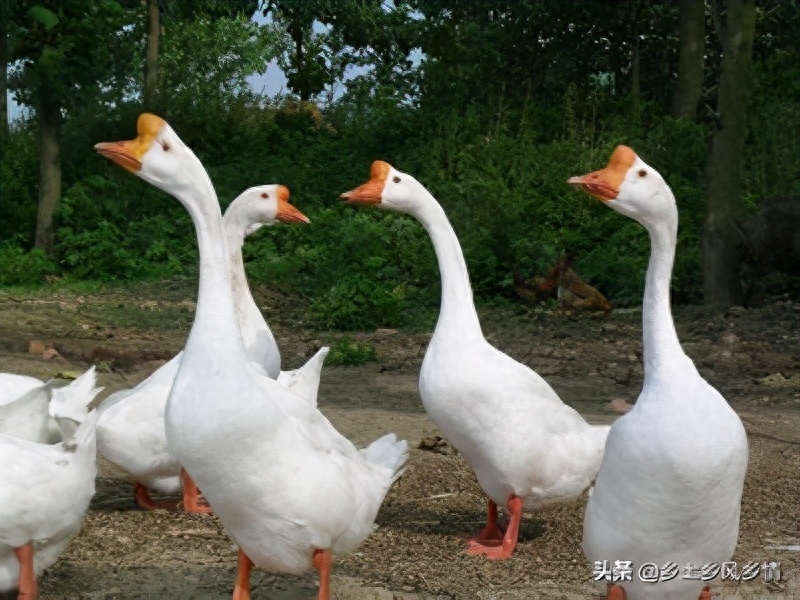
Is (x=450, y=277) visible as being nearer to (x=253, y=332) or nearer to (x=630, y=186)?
(x=253, y=332)

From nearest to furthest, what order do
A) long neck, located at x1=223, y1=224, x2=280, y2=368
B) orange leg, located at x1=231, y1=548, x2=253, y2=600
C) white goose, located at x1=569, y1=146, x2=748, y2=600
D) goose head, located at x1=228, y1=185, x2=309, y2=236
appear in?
white goose, located at x1=569, y1=146, x2=748, y2=600 < orange leg, located at x1=231, y1=548, x2=253, y2=600 < long neck, located at x1=223, y1=224, x2=280, y2=368 < goose head, located at x1=228, y1=185, x2=309, y2=236

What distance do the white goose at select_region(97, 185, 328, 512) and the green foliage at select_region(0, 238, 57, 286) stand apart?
6.99 m

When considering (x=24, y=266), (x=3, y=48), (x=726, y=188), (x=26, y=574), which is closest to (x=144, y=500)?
(x=26, y=574)

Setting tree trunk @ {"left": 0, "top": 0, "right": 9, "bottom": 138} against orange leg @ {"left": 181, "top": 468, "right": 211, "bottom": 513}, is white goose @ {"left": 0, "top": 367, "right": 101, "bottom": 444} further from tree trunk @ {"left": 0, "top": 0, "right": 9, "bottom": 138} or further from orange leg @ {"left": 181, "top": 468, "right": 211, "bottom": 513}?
tree trunk @ {"left": 0, "top": 0, "right": 9, "bottom": 138}

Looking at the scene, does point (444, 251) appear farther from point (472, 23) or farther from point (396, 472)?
point (472, 23)

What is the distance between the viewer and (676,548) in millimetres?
3842

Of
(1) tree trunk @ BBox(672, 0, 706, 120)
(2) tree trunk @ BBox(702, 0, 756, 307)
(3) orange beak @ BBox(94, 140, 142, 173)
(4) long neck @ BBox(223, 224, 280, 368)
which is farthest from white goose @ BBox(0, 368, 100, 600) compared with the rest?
(1) tree trunk @ BBox(672, 0, 706, 120)

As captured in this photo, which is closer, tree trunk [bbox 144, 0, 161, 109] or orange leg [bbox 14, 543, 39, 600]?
orange leg [bbox 14, 543, 39, 600]

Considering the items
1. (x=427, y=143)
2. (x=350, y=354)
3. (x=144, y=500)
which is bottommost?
(x=144, y=500)

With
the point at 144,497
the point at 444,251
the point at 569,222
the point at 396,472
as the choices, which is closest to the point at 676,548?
the point at 396,472

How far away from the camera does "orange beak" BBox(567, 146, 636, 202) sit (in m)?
4.08

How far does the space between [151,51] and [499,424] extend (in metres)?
12.4

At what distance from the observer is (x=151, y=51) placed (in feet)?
53.4

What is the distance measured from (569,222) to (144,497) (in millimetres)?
8025
